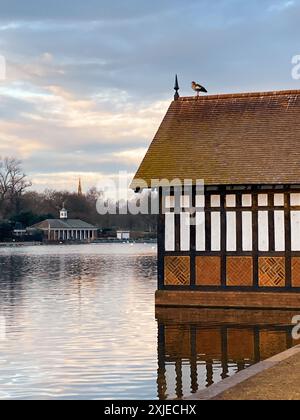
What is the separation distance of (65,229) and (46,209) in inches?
552

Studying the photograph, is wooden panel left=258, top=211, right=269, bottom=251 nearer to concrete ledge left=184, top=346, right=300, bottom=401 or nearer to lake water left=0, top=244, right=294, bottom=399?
lake water left=0, top=244, right=294, bottom=399

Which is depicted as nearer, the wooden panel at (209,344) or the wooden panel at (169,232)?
the wooden panel at (209,344)

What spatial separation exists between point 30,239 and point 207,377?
408ft

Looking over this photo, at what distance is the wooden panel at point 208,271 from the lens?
21.8m

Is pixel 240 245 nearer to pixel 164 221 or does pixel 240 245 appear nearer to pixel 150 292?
pixel 164 221

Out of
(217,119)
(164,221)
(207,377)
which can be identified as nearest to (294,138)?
(217,119)

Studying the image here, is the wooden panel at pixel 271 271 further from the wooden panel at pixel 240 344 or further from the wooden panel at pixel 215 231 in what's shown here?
the wooden panel at pixel 240 344

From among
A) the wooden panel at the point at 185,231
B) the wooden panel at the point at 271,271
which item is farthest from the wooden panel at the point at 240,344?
the wooden panel at the point at 185,231

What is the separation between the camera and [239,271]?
70.9 feet

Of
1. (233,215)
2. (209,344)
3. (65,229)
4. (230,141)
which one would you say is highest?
(230,141)

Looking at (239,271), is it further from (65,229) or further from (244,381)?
(65,229)

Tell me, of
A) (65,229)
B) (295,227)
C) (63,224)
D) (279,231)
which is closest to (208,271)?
(279,231)

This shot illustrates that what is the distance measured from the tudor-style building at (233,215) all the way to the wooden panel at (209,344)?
4441mm

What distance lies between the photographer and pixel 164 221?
2250 centimetres
